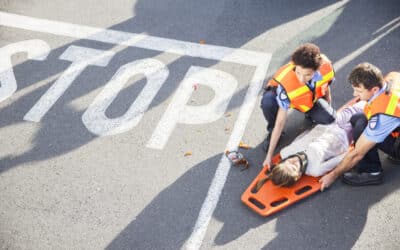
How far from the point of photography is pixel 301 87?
5844 millimetres

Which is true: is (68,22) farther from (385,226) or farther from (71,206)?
(385,226)

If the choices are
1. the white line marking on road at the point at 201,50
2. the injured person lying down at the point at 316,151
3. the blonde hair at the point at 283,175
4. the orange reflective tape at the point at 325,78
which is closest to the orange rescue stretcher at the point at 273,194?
the injured person lying down at the point at 316,151

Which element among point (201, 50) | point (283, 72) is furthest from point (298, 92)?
point (201, 50)

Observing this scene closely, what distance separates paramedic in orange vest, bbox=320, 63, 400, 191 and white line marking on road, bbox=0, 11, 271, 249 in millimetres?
1345

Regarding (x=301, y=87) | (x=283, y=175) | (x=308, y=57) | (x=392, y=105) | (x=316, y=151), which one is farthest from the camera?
(x=316, y=151)

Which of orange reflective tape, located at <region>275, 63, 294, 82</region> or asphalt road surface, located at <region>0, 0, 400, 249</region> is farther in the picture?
orange reflective tape, located at <region>275, 63, 294, 82</region>

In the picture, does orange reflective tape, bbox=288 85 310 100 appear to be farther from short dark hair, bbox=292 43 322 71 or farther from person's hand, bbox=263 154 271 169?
person's hand, bbox=263 154 271 169

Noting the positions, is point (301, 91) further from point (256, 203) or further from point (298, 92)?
point (256, 203)

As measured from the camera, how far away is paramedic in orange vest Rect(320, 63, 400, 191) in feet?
17.6

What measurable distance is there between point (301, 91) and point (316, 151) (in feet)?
2.49

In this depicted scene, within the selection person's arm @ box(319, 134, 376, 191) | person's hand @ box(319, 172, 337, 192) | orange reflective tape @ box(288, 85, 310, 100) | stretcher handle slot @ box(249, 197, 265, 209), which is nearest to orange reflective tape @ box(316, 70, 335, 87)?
orange reflective tape @ box(288, 85, 310, 100)

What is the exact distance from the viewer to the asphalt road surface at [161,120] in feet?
19.0

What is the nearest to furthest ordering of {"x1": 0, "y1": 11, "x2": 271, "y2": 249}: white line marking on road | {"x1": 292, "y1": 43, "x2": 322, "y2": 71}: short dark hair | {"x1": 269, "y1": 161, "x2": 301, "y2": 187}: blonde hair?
{"x1": 292, "y1": 43, "x2": 322, "y2": 71}: short dark hair, {"x1": 269, "y1": 161, "x2": 301, "y2": 187}: blonde hair, {"x1": 0, "y1": 11, "x2": 271, "y2": 249}: white line marking on road

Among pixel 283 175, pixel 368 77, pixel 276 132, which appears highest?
pixel 368 77
